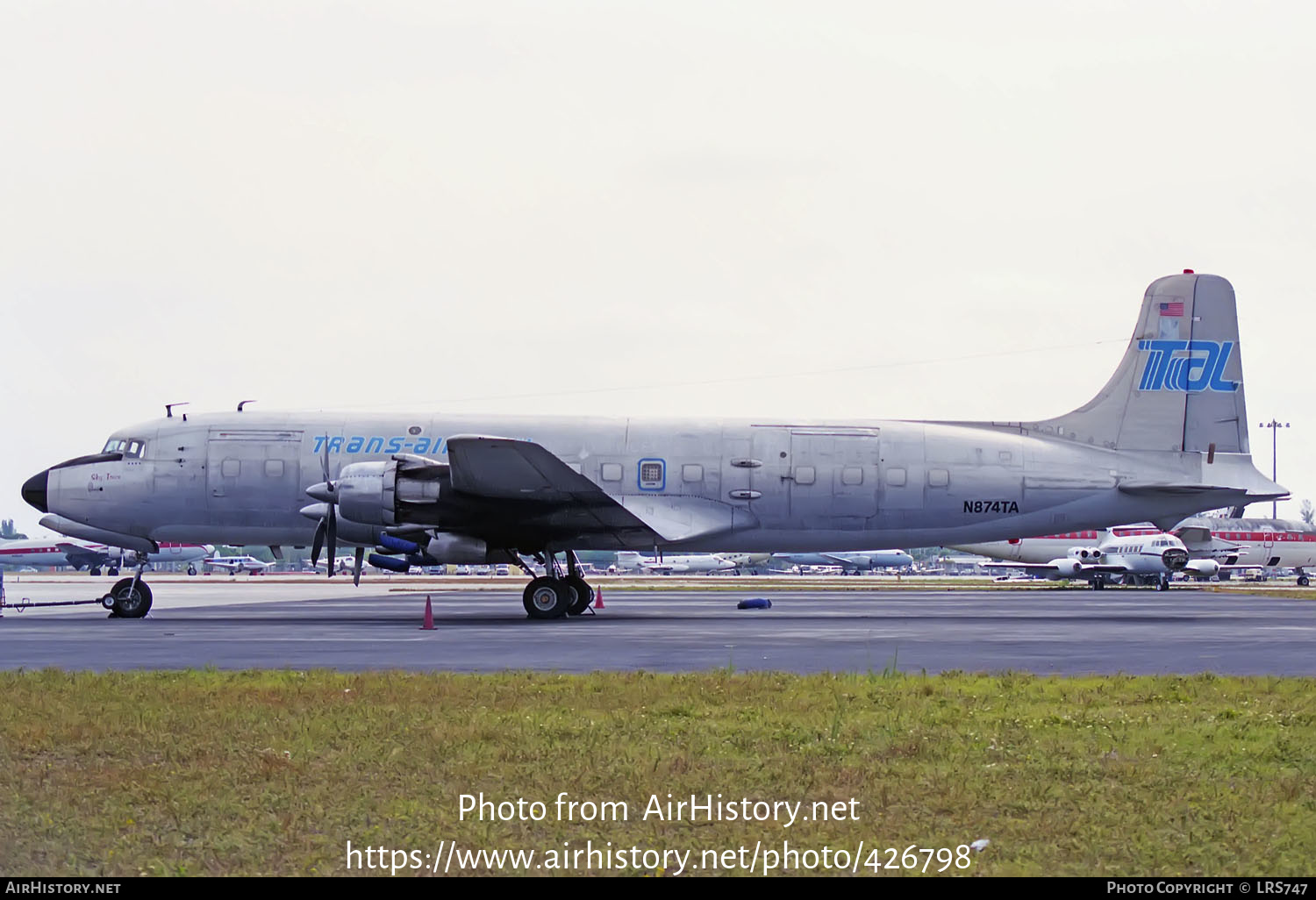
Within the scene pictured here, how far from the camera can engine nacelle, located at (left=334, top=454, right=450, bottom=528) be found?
30.6 metres

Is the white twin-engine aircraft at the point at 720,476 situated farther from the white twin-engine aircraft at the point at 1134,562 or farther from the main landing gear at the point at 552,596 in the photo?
the white twin-engine aircraft at the point at 1134,562

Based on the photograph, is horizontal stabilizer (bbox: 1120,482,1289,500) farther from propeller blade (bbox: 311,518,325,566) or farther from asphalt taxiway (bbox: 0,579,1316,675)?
propeller blade (bbox: 311,518,325,566)

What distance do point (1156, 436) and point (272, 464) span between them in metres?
23.3

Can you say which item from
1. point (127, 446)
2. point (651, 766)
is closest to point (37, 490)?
point (127, 446)

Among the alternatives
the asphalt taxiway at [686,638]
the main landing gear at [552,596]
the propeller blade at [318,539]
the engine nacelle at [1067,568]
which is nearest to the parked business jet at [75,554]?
the engine nacelle at [1067,568]

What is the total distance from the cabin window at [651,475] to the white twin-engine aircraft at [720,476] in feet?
0.15

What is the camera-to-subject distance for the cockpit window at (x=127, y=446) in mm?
33969

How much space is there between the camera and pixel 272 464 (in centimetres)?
3319

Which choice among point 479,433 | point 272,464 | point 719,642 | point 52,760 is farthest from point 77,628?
point 52,760

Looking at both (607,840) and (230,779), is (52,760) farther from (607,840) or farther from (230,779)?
(607,840)

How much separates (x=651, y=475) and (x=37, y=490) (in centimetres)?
1632

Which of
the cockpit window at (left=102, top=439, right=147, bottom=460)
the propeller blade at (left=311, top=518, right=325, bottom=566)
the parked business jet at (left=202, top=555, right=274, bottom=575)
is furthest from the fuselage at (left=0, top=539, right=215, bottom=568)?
the propeller blade at (left=311, top=518, right=325, bottom=566)

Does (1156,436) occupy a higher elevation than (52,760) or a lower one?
higher

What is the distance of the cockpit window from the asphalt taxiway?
4241 mm
